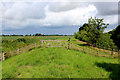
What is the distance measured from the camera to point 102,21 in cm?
2367

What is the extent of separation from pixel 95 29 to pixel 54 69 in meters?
18.6

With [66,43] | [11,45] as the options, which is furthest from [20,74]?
[11,45]

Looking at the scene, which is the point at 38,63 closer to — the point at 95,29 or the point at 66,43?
the point at 66,43

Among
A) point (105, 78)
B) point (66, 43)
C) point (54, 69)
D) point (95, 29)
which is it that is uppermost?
point (95, 29)

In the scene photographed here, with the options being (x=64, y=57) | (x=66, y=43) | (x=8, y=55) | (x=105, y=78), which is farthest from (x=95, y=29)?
(x=8, y=55)

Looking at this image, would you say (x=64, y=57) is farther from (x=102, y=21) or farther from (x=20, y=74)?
(x=102, y=21)

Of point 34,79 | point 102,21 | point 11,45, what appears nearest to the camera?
point 34,79

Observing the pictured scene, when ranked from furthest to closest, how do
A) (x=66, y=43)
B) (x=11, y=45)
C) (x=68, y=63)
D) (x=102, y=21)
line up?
(x=102, y=21) < (x=11, y=45) < (x=66, y=43) < (x=68, y=63)

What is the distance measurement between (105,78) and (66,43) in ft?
30.3


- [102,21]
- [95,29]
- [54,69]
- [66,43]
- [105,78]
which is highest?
[102,21]

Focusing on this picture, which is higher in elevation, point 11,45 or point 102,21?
point 102,21

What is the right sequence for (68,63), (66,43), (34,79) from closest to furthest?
(34,79) → (68,63) → (66,43)

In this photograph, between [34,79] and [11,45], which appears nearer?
[34,79]

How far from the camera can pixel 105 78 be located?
8.15 m
